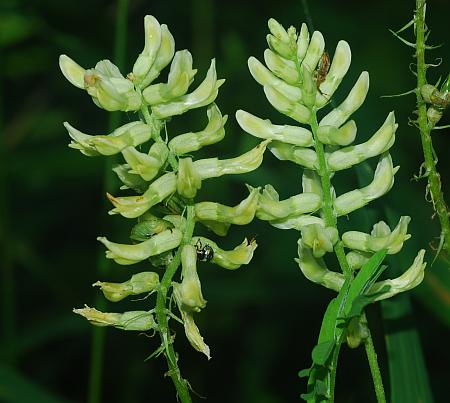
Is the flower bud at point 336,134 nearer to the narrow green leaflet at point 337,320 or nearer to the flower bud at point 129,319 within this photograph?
the narrow green leaflet at point 337,320

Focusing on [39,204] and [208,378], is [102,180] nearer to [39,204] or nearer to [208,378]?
[39,204]

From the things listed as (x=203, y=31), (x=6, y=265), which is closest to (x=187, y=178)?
(x=6, y=265)

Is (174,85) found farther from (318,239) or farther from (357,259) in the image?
(357,259)

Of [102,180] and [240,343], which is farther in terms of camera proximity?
[102,180]

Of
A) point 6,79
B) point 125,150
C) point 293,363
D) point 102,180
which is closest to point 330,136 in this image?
point 125,150

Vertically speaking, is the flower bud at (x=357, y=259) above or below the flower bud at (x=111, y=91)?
below

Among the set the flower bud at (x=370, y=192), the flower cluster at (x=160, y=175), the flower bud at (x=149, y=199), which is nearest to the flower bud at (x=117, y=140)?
the flower cluster at (x=160, y=175)
